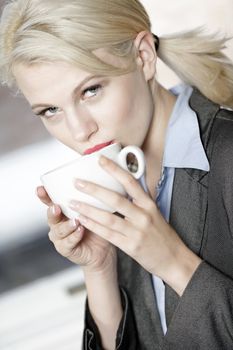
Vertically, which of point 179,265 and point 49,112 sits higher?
point 49,112

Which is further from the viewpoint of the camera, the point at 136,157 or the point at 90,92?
the point at 90,92

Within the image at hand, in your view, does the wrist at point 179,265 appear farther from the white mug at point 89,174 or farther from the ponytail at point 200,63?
the ponytail at point 200,63

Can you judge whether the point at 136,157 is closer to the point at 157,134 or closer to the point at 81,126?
the point at 81,126

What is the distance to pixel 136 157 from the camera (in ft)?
3.08

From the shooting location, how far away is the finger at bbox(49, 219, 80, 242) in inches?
41.0

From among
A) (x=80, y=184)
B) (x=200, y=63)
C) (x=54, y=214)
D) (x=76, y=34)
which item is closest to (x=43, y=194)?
(x=54, y=214)

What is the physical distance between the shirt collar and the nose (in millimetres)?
161

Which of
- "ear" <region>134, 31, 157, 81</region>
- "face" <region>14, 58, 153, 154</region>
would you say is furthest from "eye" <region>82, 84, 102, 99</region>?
"ear" <region>134, 31, 157, 81</region>

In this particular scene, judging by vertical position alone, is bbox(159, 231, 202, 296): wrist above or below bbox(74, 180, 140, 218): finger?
below

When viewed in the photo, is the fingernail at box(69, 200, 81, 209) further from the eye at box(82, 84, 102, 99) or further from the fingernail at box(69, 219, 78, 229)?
the eye at box(82, 84, 102, 99)

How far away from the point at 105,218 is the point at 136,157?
10cm

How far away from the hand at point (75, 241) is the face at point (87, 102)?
13cm

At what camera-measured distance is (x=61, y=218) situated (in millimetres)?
1054

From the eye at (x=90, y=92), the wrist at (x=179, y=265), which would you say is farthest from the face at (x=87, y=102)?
the wrist at (x=179, y=265)
